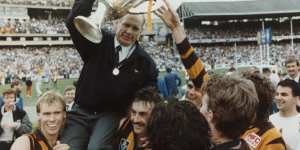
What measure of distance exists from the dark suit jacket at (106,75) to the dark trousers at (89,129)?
0.06m

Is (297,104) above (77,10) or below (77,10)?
below

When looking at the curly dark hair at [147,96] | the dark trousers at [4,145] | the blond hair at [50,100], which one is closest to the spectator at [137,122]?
the curly dark hair at [147,96]

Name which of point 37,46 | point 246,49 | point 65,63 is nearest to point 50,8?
point 37,46

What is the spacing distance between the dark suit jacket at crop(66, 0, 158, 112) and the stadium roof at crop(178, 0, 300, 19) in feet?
182

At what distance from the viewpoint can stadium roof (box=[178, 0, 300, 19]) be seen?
59.1 m

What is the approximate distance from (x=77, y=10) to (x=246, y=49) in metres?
58.8

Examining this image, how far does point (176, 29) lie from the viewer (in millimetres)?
3305

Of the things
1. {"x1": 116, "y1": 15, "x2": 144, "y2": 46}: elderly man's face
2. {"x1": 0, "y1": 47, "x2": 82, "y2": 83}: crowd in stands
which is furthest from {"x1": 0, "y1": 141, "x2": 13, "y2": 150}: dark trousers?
{"x1": 0, "y1": 47, "x2": 82, "y2": 83}: crowd in stands

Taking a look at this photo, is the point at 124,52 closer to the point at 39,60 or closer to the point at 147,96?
the point at 147,96

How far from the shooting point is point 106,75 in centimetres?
346

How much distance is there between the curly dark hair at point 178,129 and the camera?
2145 mm

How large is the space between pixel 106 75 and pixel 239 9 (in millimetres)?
58347

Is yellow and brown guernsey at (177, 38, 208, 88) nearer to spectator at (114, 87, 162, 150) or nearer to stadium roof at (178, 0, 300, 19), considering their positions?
spectator at (114, 87, 162, 150)

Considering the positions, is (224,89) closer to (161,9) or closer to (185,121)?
(185,121)
